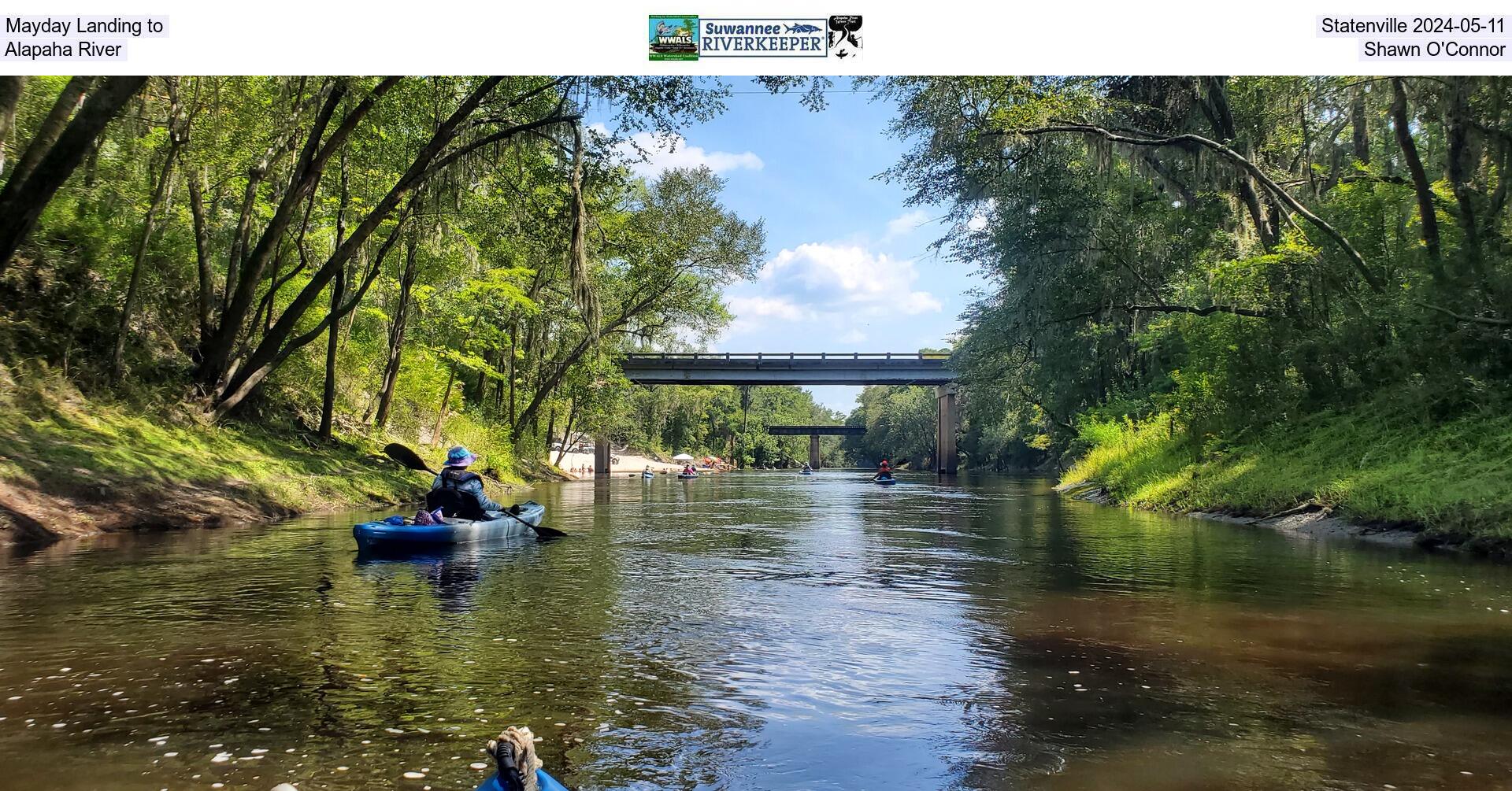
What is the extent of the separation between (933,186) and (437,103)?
44.4ft

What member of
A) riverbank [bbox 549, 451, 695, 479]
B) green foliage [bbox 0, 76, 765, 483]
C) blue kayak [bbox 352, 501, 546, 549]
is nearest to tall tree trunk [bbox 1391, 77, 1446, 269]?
green foliage [bbox 0, 76, 765, 483]

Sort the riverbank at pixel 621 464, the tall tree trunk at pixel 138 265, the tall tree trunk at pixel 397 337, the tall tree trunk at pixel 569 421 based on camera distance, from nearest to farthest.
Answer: the tall tree trunk at pixel 138 265
the tall tree trunk at pixel 397 337
the tall tree trunk at pixel 569 421
the riverbank at pixel 621 464

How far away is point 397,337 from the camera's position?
2575 cm

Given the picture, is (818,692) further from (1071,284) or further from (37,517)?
(1071,284)

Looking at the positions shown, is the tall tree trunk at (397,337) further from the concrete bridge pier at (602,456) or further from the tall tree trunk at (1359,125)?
the concrete bridge pier at (602,456)

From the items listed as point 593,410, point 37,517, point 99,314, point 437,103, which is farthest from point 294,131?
point 593,410

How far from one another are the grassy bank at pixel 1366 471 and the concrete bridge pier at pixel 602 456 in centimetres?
4028

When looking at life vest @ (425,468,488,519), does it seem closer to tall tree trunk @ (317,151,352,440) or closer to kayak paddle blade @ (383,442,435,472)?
kayak paddle blade @ (383,442,435,472)

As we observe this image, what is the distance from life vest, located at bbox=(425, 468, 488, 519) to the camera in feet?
42.5

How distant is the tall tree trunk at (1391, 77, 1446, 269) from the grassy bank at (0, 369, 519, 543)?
20.3 meters

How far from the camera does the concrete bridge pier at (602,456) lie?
58.3 metres

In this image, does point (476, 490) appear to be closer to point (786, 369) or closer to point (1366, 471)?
point (1366, 471)

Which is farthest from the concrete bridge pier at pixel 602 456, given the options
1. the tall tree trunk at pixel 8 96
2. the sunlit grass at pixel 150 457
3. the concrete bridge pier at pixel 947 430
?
the tall tree trunk at pixel 8 96

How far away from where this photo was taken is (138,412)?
16.2m
